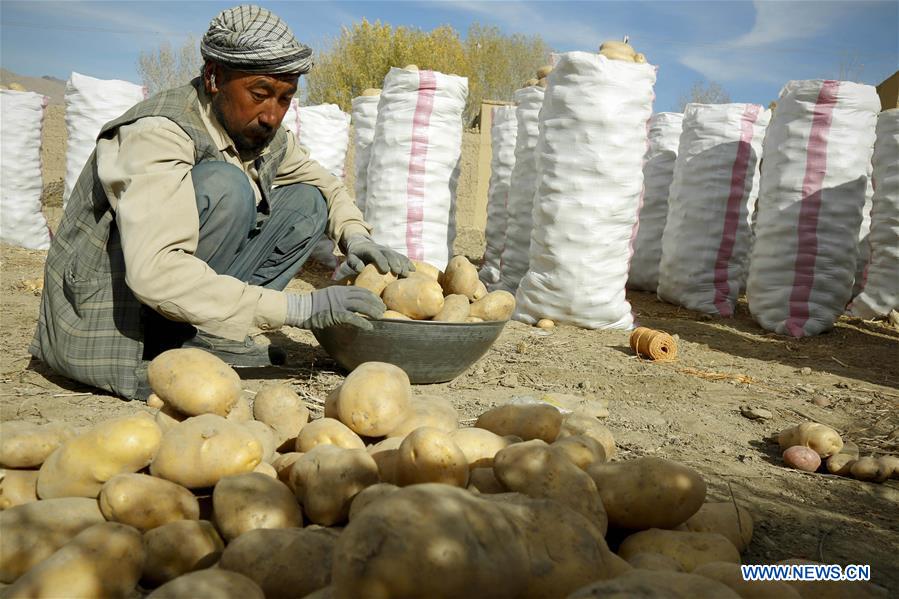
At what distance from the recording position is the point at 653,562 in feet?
4.39

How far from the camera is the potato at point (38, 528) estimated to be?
4.44ft

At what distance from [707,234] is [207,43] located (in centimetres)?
406

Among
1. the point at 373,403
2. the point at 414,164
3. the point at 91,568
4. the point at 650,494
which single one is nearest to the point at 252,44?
the point at 373,403

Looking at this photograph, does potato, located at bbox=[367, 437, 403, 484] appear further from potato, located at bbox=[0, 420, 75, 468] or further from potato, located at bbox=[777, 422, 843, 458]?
potato, located at bbox=[777, 422, 843, 458]

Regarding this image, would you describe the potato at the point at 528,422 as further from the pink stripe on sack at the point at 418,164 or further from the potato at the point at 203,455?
the pink stripe on sack at the point at 418,164

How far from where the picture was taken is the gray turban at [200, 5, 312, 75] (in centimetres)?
239

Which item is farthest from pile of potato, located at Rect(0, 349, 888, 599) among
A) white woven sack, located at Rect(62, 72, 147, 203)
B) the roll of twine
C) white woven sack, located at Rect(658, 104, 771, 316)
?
white woven sack, located at Rect(62, 72, 147, 203)

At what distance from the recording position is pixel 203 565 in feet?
4.51

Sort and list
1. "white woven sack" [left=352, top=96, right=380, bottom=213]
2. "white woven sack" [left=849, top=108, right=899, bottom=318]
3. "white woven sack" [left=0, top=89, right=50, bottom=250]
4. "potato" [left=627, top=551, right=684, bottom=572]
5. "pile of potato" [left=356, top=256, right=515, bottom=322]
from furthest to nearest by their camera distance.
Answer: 1. "white woven sack" [left=0, top=89, right=50, bottom=250]
2. "white woven sack" [left=352, top=96, right=380, bottom=213]
3. "white woven sack" [left=849, top=108, right=899, bottom=318]
4. "pile of potato" [left=356, top=256, right=515, bottom=322]
5. "potato" [left=627, top=551, right=684, bottom=572]

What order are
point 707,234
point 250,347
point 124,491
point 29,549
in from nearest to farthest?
point 29,549 < point 124,491 < point 250,347 < point 707,234

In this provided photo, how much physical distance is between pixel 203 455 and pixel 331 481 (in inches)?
11.7

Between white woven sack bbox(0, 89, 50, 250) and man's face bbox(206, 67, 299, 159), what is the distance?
586 cm

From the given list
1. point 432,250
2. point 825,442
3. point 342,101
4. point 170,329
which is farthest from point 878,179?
point 342,101

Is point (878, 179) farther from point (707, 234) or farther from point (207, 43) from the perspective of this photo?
point (207, 43)
